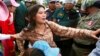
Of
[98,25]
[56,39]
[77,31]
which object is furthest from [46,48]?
[56,39]

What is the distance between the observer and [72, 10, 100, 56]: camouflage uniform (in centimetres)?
313

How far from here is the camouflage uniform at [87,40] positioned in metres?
3.13

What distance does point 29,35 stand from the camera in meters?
3.04

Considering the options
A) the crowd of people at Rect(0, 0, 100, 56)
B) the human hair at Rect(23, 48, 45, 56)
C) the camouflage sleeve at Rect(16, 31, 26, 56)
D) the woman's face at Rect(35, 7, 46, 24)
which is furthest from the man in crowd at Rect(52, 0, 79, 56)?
the human hair at Rect(23, 48, 45, 56)

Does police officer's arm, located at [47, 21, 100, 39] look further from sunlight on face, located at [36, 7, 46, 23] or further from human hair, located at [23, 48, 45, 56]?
human hair, located at [23, 48, 45, 56]

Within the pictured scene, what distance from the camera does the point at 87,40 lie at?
3266 mm

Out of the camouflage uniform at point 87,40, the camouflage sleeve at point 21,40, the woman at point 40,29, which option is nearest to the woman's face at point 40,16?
the woman at point 40,29

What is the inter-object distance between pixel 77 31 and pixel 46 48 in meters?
Answer: 0.56

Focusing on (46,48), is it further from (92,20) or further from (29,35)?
(92,20)

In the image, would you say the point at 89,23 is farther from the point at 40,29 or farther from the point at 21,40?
the point at 21,40

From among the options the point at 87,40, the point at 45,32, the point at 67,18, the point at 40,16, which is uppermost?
the point at 40,16

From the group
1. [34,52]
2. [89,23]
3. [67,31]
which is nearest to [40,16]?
[67,31]

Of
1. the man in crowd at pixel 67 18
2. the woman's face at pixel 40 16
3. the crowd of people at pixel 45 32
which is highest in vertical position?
the woman's face at pixel 40 16

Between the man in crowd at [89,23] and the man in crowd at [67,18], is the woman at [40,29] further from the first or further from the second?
the man in crowd at [67,18]
